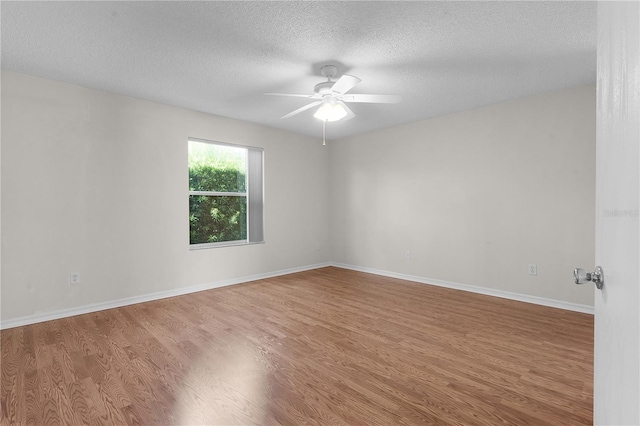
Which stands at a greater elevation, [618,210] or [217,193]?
[217,193]

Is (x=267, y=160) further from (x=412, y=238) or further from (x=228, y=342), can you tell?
(x=228, y=342)

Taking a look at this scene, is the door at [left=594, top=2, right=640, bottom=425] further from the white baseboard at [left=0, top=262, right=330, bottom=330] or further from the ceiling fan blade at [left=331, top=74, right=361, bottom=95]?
the white baseboard at [left=0, top=262, right=330, bottom=330]

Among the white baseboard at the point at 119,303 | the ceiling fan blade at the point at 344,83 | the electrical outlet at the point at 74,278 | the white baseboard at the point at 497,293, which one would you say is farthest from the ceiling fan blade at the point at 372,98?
the electrical outlet at the point at 74,278

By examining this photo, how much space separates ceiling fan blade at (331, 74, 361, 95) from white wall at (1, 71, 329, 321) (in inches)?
92.9

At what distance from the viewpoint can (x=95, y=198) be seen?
11.4 feet

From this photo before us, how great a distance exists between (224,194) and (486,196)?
3.68m

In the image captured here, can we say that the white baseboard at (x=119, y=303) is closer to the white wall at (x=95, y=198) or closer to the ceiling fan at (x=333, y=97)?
the white wall at (x=95, y=198)

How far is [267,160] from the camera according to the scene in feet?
16.8

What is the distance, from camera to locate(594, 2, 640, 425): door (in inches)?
22.6

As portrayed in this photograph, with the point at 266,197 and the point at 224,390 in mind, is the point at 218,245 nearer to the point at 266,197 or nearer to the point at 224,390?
the point at 266,197

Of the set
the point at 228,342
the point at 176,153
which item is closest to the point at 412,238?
the point at 228,342

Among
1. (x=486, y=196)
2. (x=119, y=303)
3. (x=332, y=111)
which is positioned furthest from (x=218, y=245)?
(x=486, y=196)

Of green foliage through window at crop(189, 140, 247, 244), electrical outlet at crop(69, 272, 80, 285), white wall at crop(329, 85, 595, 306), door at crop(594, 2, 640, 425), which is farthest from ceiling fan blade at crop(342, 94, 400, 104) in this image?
electrical outlet at crop(69, 272, 80, 285)

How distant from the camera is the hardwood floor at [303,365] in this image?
1713 mm
